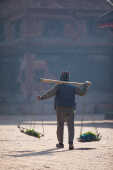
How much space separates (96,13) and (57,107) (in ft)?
67.5

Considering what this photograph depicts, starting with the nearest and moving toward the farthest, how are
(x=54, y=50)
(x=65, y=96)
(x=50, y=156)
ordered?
(x=50, y=156) < (x=65, y=96) < (x=54, y=50)

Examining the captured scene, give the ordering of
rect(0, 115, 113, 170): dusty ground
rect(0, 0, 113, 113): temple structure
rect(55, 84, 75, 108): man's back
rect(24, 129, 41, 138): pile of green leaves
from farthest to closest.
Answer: rect(0, 0, 113, 113): temple structure
rect(24, 129, 41, 138): pile of green leaves
rect(55, 84, 75, 108): man's back
rect(0, 115, 113, 170): dusty ground

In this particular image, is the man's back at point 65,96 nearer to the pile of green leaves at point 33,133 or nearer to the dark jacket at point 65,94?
the dark jacket at point 65,94

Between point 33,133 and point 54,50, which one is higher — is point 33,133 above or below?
below

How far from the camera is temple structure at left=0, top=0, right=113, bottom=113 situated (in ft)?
94.2

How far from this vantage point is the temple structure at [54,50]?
28.7m

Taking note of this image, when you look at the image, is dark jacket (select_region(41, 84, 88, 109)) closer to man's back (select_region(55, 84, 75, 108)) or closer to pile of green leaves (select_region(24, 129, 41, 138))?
man's back (select_region(55, 84, 75, 108))

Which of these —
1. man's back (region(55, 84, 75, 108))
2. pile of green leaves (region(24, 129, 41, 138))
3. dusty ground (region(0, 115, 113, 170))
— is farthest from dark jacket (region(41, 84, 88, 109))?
pile of green leaves (region(24, 129, 41, 138))

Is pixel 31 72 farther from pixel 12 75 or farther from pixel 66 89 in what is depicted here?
pixel 66 89

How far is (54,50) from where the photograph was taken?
28984 mm

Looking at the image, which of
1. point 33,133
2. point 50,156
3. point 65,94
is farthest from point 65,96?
point 33,133

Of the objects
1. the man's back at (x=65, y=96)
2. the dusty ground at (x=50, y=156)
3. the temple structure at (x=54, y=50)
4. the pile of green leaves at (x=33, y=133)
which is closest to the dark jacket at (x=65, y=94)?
the man's back at (x=65, y=96)

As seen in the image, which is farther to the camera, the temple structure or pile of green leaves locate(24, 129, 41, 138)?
the temple structure

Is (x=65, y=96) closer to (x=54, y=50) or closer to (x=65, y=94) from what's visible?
(x=65, y=94)
